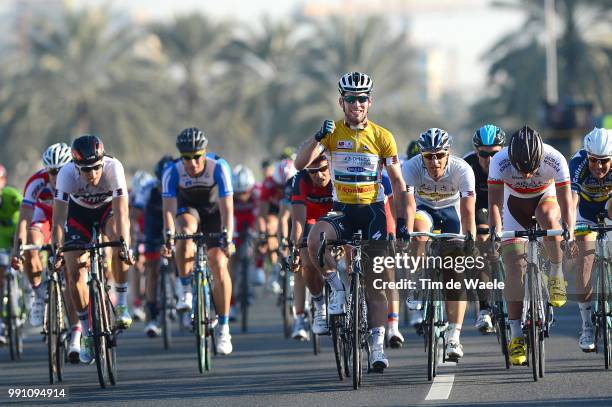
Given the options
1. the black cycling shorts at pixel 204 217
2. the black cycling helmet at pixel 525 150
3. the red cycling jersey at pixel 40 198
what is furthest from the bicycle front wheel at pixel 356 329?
the red cycling jersey at pixel 40 198

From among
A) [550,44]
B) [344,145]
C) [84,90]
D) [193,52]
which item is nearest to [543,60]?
[550,44]

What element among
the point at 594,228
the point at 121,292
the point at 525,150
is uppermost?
the point at 525,150

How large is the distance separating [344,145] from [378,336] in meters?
1.52

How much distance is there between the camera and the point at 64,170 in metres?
11.7

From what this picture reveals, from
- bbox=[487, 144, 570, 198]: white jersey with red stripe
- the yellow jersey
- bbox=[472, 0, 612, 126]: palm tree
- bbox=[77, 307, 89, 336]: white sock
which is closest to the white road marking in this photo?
the yellow jersey

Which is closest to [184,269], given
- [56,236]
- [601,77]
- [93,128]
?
[56,236]

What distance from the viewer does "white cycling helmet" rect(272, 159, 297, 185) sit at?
53.6 ft

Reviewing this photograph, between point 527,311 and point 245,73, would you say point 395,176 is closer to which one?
point 527,311

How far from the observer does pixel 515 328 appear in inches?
432

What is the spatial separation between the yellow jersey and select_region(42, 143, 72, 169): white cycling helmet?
3365 mm

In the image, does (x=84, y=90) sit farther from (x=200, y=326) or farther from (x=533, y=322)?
(x=533, y=322)

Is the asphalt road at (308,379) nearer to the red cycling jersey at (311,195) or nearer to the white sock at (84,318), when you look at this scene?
the white sock at (84,318)

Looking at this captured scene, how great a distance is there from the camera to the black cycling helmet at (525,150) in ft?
34.8

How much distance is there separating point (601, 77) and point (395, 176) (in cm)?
3333
